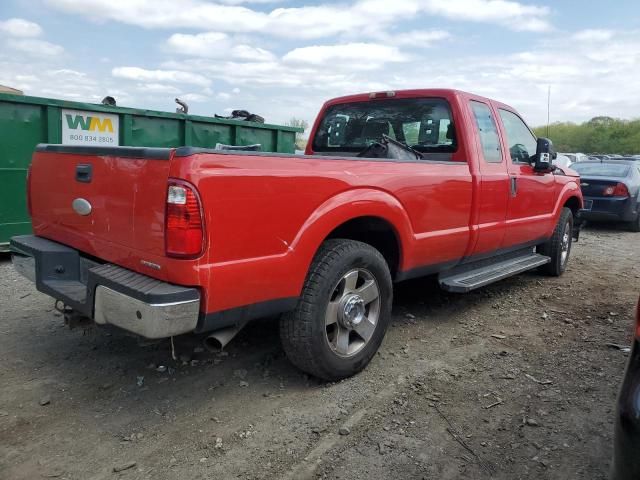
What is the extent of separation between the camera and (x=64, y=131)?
21.1ft

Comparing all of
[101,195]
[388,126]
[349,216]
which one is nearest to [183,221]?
[101,195]

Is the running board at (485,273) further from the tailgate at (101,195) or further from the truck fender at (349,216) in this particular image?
the tailgate at (101,195)

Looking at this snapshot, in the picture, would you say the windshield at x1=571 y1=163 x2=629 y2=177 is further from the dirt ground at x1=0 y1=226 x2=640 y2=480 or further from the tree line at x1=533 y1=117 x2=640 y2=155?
the tree line at x1=533 y1=117 x2=640 y2=155

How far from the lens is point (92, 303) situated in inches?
111

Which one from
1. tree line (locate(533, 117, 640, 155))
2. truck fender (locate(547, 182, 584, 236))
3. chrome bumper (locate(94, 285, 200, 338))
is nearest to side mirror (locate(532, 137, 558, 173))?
truck fender (locate(547, 182, 584, 236))

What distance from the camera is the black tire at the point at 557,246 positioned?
245 inches

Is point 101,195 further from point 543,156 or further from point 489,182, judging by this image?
point 543,156

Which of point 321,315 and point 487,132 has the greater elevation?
point 487,132

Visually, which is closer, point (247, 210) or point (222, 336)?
point (247, 210)

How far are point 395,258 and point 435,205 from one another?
488mm

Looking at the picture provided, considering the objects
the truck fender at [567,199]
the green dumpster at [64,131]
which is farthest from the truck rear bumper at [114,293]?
the truck fender at [567,199]

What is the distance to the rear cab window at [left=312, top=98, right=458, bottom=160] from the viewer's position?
15.2 ft

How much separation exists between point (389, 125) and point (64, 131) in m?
3.90

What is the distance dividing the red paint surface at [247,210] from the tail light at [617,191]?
8026 millimetres
